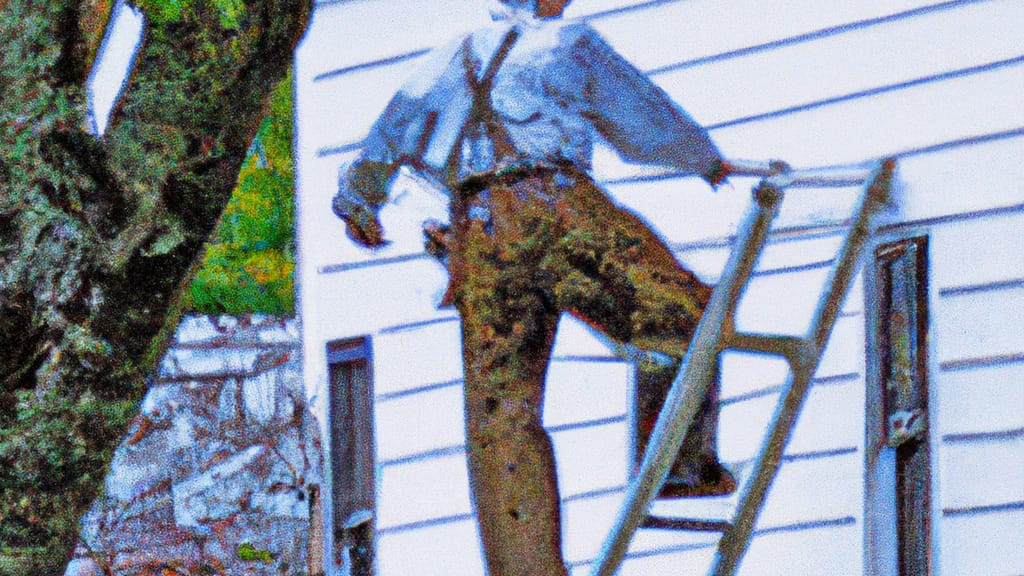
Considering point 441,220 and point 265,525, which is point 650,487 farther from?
point 265,525

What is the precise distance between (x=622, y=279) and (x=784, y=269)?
0.58 meters

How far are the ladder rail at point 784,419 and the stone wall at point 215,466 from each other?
3555 millimetres

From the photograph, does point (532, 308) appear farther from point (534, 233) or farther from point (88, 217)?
point (88, 217)

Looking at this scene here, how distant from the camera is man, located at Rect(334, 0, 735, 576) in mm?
Answer: 1793

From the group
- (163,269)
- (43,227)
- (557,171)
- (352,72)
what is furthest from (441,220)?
(352,72)

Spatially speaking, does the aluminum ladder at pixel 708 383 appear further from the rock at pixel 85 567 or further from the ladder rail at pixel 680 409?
the rock at pixel 85 567

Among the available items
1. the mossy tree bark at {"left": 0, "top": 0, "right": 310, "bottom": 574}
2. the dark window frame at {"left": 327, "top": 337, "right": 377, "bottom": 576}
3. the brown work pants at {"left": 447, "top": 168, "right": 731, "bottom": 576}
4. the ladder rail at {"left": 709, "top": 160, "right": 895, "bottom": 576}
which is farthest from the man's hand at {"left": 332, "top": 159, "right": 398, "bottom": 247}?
the ladder rail at {"left": 709, "top": 160, "right": 895, "bottom": 576}

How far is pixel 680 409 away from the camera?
5.68ft

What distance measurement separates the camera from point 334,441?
2.91 m

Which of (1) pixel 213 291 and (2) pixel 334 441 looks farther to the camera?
(1) pixel 213 291

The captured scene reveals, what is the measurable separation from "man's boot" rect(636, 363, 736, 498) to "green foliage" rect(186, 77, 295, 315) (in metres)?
3.43

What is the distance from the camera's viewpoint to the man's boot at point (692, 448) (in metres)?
2.01

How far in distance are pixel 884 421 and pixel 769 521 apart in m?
0.34

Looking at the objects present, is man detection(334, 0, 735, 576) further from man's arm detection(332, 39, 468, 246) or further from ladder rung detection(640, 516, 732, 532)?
ladder rung detection(640, 516, 732, 532)
